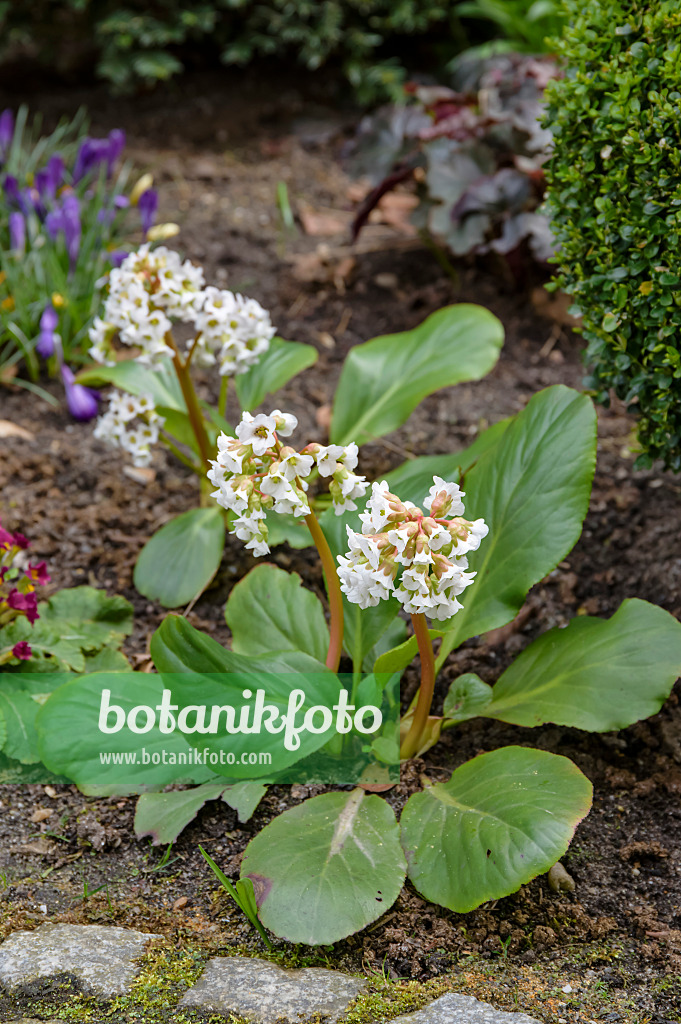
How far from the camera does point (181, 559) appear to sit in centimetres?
265

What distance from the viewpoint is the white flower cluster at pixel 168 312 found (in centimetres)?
242

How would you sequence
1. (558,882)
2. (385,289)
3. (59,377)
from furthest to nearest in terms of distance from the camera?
(385,289) < (59,377) < (558,882)

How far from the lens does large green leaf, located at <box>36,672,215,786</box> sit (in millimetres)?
2027

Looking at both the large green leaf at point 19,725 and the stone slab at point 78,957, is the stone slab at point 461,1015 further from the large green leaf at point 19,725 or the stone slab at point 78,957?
the large green leaf at point 19,725

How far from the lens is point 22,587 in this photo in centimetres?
227

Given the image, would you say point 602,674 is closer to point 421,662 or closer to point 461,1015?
point 421,662

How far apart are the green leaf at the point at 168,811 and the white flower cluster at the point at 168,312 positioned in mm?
1149

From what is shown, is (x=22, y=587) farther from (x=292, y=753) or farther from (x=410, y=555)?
(x=410, y=555)

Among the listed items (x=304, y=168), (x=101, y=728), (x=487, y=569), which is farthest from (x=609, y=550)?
(x=304, y=168)

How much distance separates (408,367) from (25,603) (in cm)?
136

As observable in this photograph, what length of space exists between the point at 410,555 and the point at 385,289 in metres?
2.73

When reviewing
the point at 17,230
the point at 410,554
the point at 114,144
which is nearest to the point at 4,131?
the point at 114,144

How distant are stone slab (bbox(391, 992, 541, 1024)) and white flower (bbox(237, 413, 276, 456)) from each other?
3.34ft

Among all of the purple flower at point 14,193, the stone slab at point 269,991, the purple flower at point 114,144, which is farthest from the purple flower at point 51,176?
the stone slab at point 269,991
